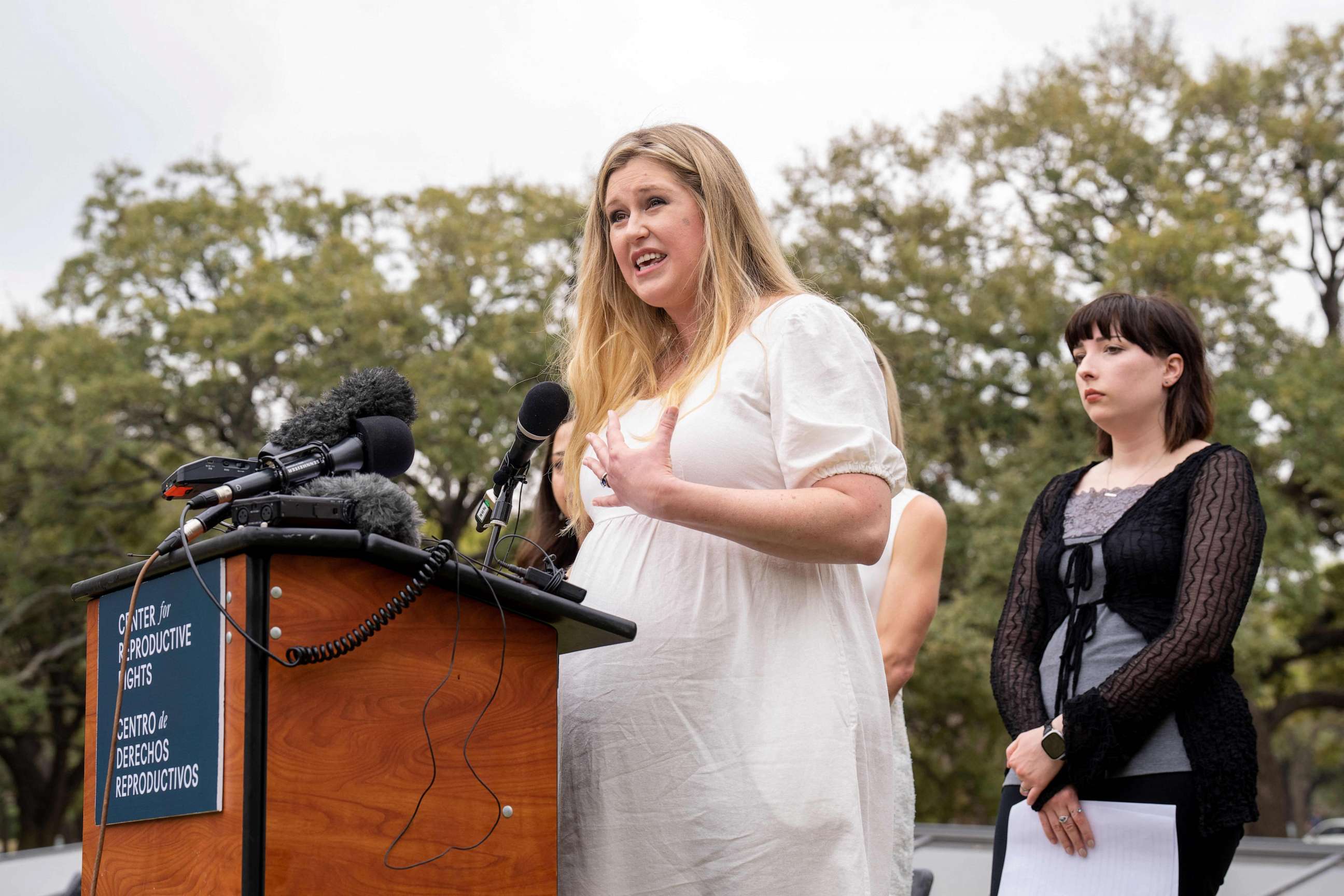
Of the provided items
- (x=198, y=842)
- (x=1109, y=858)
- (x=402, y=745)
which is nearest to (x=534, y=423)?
(x=402, y=745)

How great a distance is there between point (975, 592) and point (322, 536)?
1443 centimetres

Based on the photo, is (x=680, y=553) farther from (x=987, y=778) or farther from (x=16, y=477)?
(x=16, y=477)

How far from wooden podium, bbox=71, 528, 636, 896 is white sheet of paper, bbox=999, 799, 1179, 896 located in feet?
4.44

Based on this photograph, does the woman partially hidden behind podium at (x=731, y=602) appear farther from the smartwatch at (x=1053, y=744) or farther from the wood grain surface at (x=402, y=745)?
the smartwatch at (x=1053, y=744)

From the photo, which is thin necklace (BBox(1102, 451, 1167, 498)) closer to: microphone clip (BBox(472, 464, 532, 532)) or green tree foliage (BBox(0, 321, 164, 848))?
microphone clip (BBox(472, 464, 532, 532))

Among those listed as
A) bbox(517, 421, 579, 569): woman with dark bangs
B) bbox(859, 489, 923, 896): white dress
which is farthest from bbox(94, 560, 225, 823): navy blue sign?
bbox(859, 489, 923, 896): white dress

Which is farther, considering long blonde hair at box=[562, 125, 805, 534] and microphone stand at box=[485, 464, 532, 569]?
long blonde hair at box=[562, 125, 805, 534]

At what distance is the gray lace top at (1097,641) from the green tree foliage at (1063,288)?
38.4ft

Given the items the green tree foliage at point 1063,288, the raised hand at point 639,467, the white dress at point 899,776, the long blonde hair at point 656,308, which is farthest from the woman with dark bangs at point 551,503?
the green tree foliage at point 1063,288

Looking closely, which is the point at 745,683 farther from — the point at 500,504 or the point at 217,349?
the point at 217,349

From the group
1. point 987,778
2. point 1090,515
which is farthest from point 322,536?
point 987,778

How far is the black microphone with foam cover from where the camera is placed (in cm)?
198

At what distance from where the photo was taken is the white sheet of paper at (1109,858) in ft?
8.35

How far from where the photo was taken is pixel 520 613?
69.9 inches
